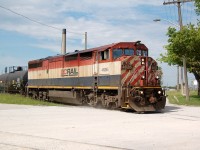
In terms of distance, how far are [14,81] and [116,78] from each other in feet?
74.8

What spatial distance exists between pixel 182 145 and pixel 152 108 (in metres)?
10.5

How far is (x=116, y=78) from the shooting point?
2025cm

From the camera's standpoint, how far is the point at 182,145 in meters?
9.52

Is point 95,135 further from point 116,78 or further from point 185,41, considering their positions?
point 185,41

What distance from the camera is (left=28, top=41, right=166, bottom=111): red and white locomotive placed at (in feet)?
65.1

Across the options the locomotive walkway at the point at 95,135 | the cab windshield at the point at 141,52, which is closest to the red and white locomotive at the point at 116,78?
the cab windshield at the point at 141,52

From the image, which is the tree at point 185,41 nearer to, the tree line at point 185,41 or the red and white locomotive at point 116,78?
the tree line at point 185,41

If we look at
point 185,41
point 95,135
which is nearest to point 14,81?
point 185,41

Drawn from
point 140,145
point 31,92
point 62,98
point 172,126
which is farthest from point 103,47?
point 31,92

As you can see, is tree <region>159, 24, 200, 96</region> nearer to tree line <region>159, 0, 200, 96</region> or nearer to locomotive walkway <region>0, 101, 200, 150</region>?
tree line <region>159, 0, 200, 96</region>

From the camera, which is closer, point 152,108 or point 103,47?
point 152,108

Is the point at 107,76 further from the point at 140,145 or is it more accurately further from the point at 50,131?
the point at 140,145

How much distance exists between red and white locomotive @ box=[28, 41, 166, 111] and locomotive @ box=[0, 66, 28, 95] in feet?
42.7

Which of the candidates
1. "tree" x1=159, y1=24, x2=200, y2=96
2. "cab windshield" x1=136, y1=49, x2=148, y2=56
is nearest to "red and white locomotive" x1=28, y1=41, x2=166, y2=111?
"cab windshield" x1=136, y1=49, x2=148, y2=56
